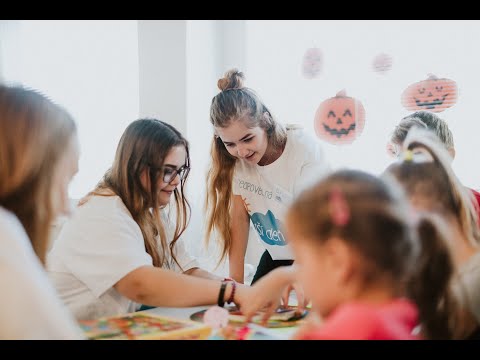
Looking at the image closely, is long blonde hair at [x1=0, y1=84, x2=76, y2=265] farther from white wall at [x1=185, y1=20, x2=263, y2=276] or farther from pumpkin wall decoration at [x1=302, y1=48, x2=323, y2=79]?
pumpkin wall decoration at [x1=302, y1=48, x2=323, y2=79]

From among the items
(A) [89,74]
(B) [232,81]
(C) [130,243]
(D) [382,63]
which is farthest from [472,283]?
(A) [89,74]

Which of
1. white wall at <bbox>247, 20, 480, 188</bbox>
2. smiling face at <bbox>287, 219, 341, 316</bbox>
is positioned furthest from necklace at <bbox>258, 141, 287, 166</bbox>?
smiling face at <bbox>287, 219, 341, 316</bbox>

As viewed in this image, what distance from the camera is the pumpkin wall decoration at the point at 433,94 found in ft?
6.38

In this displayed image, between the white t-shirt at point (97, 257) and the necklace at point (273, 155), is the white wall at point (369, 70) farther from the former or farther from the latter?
the white t-shirt at point (97, 257)

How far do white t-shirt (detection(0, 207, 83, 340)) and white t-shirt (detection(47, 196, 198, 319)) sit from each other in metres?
0.37

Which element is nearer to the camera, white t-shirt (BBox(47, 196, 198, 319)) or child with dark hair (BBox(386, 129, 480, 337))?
child with dark hair (BBox(386, 129, 480, 337))

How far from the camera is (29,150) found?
70cm

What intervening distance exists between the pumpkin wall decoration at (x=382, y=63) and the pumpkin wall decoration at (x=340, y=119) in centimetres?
16

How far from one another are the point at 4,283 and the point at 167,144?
64 centimetres

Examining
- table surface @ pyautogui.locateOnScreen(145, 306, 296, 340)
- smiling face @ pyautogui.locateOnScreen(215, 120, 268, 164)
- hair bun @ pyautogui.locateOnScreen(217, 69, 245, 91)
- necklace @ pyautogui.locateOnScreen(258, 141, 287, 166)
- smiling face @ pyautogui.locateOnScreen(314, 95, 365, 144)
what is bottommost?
table surface @ pyautogui.locateOnScreen(145, 306, 296, 340)

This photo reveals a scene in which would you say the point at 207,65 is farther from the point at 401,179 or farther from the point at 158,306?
the point at 401,179

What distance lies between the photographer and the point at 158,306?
1.00 meters

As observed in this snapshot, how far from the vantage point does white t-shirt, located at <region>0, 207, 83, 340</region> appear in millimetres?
578
